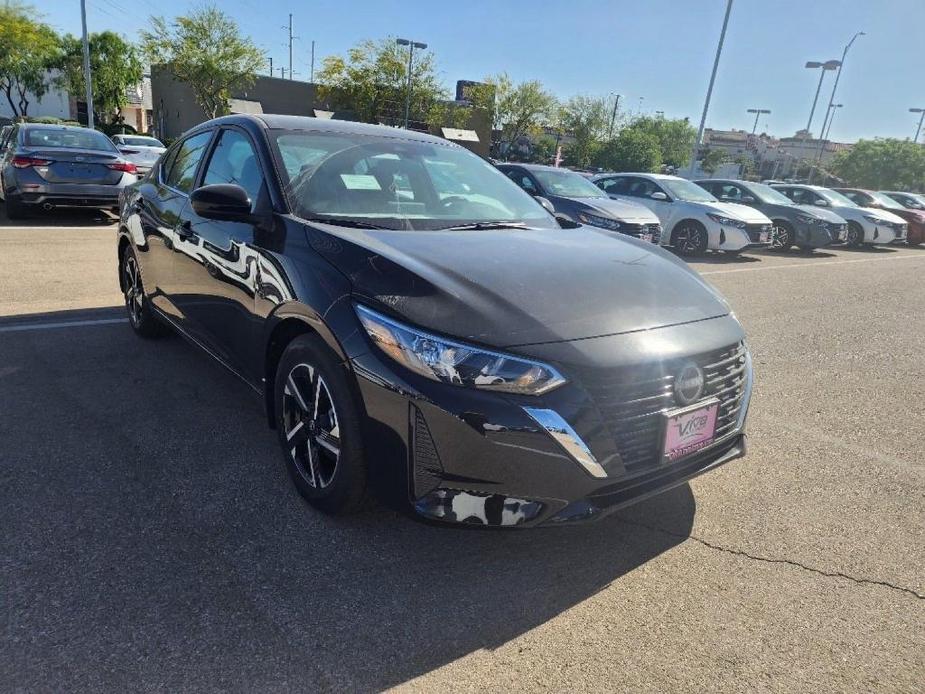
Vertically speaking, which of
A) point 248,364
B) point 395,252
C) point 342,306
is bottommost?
point 248,364

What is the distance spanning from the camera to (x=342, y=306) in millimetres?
2420

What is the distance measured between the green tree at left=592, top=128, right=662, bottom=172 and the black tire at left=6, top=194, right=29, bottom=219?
190 feet

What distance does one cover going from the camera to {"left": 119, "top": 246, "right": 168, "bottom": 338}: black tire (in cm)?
466

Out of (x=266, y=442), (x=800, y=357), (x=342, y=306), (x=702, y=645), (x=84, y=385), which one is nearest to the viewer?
(x=702, y=645)

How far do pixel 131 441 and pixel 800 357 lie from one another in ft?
17.6

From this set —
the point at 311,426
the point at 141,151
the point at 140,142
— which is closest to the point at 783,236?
the point at 311,426

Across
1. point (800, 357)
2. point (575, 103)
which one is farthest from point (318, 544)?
point (575, 103)

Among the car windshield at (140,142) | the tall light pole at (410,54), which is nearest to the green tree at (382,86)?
the tall light pole at (410,54)

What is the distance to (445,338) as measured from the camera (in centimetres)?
217

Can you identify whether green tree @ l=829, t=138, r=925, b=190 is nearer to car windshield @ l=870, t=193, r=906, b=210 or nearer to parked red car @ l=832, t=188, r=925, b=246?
car windshield @ l=870, t=193, r=906, b=210

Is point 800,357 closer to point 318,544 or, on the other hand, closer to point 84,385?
point 318,544

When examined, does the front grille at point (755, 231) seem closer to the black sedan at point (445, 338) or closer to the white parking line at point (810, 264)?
the white parking line at point (810, 264)

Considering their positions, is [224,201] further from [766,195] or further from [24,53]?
[24,53]


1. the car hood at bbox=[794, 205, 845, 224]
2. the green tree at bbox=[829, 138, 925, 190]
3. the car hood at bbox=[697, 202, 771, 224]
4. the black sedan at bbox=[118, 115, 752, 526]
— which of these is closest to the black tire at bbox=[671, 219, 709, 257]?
the car hood at bbox=[697, 202, 771, 224]
